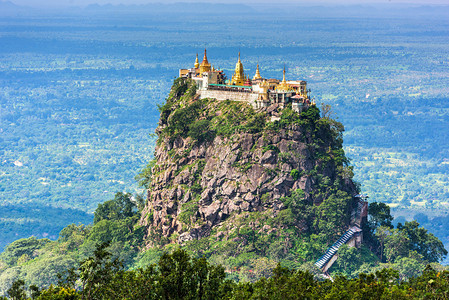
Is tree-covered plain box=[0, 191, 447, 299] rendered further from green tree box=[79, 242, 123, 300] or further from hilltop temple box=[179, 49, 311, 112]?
green tree box=[79, 242, 123, 300]

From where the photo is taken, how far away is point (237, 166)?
87125 mm

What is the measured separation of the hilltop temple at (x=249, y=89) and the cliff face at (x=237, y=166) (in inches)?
32.7

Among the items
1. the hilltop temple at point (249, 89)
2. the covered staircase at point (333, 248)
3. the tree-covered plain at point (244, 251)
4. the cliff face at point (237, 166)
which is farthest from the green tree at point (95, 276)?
the hilltop temple at point (249, 89)

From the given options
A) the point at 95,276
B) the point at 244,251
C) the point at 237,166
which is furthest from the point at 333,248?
the point at 95,276

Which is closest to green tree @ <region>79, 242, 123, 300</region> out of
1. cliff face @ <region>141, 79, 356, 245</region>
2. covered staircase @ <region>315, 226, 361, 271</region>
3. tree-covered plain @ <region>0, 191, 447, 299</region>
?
tree-covered plain @ <region>0, 191, 447, 299</region>

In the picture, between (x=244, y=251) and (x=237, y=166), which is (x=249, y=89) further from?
(x=244, y=251)

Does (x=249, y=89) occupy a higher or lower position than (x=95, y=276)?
higher

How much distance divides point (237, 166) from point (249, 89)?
8.55 m

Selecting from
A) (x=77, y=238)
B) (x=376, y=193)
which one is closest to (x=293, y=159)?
(x=77, y=238)

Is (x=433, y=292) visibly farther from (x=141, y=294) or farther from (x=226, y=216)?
(x=226, y=216)

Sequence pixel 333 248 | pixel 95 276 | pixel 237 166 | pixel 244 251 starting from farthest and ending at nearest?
pixel 237 166
pixel 333 248
pixel 244 251
pixel 95 276

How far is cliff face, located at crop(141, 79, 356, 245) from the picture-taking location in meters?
85.7

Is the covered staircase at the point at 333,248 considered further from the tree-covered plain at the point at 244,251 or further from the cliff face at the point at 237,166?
the cliff face at the point at 237,166

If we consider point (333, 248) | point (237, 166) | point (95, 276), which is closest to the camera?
point (95, 276)
